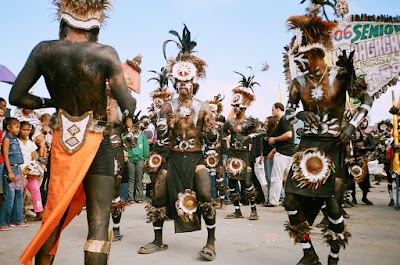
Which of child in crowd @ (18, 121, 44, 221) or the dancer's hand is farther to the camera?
child in crowd @ (18, 121, 44, 221)

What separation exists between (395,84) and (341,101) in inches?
373

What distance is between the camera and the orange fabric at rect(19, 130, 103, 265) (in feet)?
9.29

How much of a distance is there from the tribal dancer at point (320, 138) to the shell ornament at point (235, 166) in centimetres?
417

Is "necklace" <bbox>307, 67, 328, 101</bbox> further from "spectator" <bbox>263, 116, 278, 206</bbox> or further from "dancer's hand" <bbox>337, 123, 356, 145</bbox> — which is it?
"spectator" <bbox>263, 116, 278, 206</bbox>

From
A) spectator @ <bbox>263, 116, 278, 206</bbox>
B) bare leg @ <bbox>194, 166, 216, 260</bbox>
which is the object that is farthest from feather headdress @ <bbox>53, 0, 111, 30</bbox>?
spectator @ <bbox>263, 116, 278, 206</bbox>

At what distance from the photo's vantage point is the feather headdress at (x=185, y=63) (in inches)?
225

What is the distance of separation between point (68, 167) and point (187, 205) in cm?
262

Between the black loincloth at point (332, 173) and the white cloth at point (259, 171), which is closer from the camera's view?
the black loincloth at point (332, 173)

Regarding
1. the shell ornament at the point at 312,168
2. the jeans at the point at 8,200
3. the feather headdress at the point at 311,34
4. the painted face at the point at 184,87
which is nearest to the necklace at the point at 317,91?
the feather headdress at the point at 311,34

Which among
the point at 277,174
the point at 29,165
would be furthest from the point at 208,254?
the point at 277,174

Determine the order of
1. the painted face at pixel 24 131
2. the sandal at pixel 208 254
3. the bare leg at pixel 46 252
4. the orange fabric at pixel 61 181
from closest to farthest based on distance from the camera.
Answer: the orange fabric at pixel 61 181, the bare leg at pixel 46 252, the sandal at pixel 208 254, the painted face at pixel 24 131

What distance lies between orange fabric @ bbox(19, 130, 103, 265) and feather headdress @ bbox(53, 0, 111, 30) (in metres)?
0.81

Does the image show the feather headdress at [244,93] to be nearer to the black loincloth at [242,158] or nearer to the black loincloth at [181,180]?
the black loincloth at [242,158]

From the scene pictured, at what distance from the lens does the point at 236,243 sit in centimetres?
587
